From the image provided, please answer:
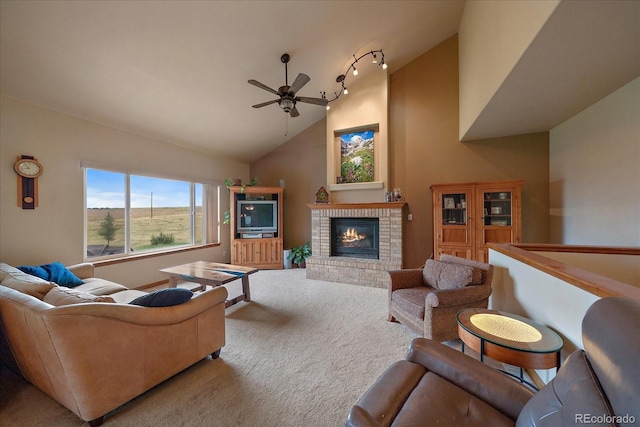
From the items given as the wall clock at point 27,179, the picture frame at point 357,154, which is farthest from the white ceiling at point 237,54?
the picture frame at point 357,154

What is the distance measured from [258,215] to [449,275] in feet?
Result: 13.8

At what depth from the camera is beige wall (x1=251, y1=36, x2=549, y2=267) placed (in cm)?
410

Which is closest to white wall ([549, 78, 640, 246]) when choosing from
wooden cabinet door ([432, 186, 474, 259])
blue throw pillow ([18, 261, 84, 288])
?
wooden cabinet door ([432, 186, 474, 259])

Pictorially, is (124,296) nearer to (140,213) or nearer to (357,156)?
(140,213)

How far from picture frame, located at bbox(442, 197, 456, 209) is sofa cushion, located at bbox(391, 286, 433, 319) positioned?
2.05 metres

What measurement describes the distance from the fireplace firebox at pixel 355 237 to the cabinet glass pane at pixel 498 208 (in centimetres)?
179

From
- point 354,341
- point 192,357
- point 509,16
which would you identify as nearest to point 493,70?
point 509,16

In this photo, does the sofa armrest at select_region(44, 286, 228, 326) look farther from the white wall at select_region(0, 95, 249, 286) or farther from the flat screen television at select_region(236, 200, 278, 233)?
the flat screen television at select_region(236, 200, 278, 233)

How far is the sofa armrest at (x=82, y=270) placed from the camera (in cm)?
293

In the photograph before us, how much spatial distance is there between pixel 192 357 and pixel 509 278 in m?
2.91

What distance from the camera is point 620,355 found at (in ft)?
2.20

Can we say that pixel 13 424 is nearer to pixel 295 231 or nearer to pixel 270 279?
pixel 270 279

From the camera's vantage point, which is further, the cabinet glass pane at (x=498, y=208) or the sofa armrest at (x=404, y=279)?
the cabinet glass pane at (x=498, y=208)

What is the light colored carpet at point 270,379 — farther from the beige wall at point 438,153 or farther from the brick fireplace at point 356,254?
the beige wall at point 438,153
